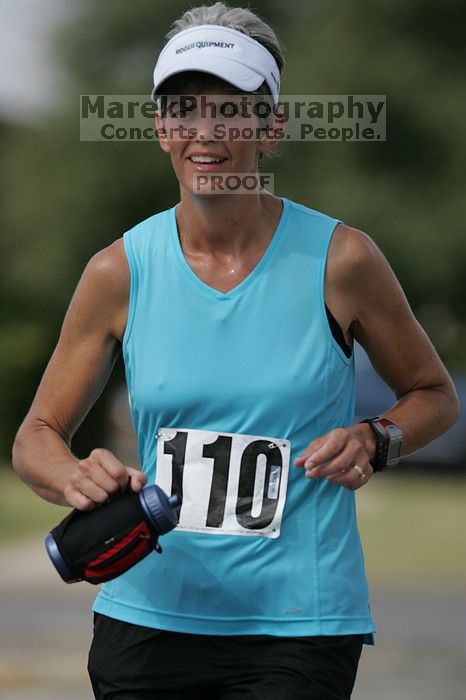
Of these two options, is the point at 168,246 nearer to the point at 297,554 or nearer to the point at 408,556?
the point at 297,554

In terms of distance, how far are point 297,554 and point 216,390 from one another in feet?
1.34

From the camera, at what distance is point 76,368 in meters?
3.52

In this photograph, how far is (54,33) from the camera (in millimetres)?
25688

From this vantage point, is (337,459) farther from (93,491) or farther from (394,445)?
(93,491)

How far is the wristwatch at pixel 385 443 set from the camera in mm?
3393

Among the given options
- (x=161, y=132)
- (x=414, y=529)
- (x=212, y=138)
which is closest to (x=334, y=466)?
(x=212, y=138)

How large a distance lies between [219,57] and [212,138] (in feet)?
0.59

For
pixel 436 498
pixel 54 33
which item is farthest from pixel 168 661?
pixel 54 33

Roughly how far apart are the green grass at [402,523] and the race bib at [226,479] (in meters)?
7.00

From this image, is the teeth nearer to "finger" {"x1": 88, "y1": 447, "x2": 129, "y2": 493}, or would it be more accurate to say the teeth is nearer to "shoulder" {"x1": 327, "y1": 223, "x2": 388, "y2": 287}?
"shoulder" {"x1": 327, "y1": 223, "x2": 388, "y2": 287}

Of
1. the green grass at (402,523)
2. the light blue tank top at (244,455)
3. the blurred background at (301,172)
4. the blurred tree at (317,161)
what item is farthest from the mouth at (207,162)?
the blurred tree at (317,161)

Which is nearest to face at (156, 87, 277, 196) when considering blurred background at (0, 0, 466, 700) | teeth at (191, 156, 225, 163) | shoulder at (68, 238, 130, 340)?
teeth at (191, 156, 225, 163)

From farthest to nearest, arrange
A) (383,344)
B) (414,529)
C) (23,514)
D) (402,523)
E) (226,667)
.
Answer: (23,514), (402,523), (414,529), (383,344), (226,667)

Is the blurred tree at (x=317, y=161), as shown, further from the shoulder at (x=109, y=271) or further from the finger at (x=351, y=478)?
the finger at (x=351, y=478)
